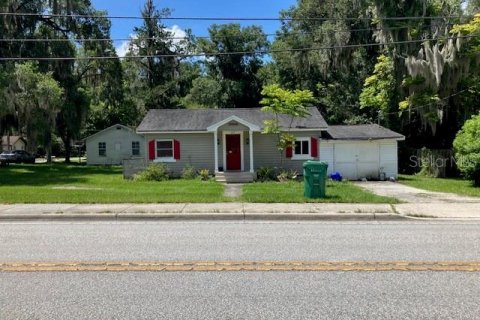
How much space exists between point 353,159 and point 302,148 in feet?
8.93

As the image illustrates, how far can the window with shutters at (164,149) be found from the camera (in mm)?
25038

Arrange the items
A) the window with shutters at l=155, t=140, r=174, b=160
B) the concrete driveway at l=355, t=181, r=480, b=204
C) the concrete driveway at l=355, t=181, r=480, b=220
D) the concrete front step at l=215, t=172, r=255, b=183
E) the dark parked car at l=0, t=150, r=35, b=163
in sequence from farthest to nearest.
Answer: the dark parked car at l=0, t=150, r=35, b=163 < the window with shutters at l=155, t=140, r=174, b=160 < the concrete front step at l=215, t=172, r=255, b=183 < the concrete driveway at l=355, t=181, r=480, b=204 < the concrete driveway at l=355, t=181, r=480, b=220

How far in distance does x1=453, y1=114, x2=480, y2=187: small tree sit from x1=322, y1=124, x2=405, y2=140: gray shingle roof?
4408mm

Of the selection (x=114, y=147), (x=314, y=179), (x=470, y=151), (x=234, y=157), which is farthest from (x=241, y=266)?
(x=114, y=147)

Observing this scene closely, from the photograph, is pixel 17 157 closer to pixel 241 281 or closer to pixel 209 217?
pixel 209 217

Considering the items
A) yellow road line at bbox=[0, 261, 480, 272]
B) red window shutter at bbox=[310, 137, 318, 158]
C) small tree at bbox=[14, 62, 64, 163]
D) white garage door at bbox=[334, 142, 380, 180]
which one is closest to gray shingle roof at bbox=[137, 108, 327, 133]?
red window shutter at bbox=[310, 137, 318, 158]

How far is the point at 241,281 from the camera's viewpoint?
5.61 m

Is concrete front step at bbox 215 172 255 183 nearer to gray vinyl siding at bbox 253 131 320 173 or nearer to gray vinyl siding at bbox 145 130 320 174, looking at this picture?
gray vinyl siding at bbox 145 130 320 174

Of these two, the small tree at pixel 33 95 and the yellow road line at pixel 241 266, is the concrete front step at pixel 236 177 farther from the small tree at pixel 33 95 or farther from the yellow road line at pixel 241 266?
the yellow road line at pixel 241 266

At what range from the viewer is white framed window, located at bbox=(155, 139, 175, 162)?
82.0 ft

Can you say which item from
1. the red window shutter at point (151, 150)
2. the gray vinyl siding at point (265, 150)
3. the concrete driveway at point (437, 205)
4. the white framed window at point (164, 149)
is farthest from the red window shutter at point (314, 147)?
the red window shutter at point (151, 150)

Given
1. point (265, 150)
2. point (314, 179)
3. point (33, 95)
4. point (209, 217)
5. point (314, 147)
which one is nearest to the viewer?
point (209, 217)

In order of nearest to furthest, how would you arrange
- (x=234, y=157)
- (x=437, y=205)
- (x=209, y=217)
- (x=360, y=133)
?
(x=209, y=217)
(x=437, y=205)
(x=360, y=133)
(x=234, y=157)

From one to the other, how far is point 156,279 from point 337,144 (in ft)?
63.1
